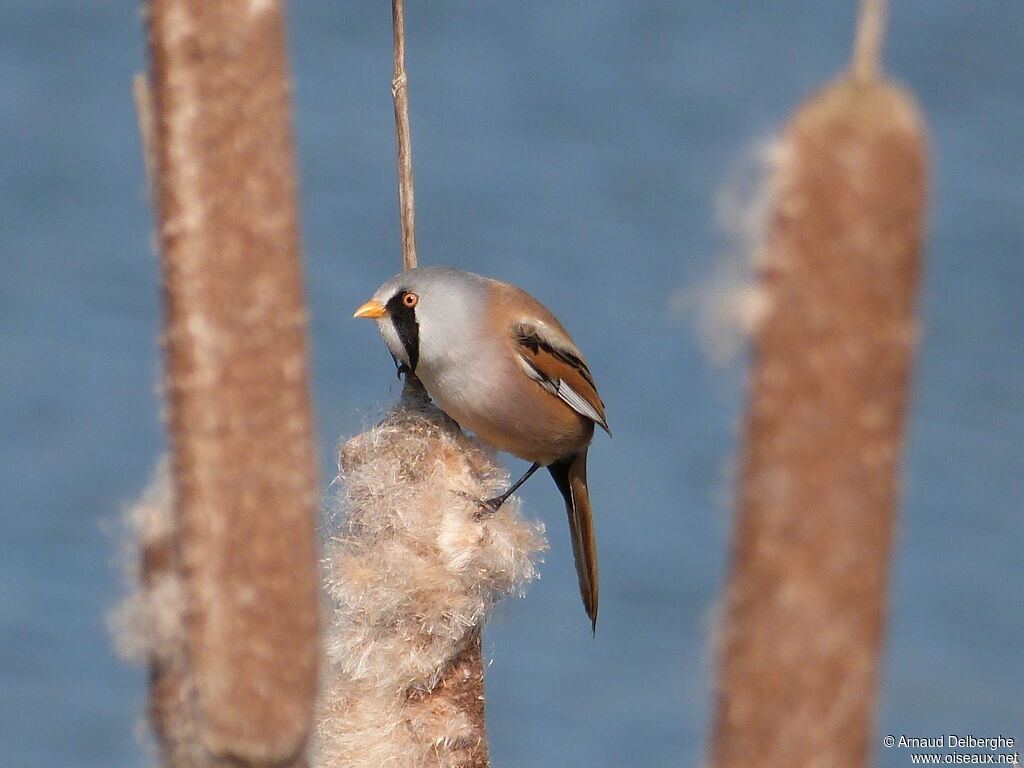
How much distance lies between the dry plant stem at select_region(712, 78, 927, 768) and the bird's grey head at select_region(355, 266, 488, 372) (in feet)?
7.42

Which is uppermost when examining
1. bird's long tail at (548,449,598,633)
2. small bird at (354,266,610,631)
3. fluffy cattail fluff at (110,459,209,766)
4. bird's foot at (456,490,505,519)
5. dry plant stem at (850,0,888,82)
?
small bird at (354,266,610,631)

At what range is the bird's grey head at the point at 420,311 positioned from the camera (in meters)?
3.33

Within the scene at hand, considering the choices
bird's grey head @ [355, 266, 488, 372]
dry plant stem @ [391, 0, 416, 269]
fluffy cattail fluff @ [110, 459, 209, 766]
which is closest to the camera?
fluffy cattail fluff @ [110, 459, 209, 766]

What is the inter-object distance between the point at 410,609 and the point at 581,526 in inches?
47.6

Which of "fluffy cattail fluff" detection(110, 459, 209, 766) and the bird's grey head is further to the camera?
the bird's grey head

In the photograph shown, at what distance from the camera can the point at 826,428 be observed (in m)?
1.05

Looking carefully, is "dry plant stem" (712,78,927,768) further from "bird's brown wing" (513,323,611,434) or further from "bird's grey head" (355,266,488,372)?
"bird's brown wing" (513,323,611,434)

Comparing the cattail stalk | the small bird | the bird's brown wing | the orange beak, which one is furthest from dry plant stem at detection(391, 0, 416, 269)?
the cattail stalk

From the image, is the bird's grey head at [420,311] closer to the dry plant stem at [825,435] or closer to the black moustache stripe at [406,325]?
the black moustache stripe at [406,325]

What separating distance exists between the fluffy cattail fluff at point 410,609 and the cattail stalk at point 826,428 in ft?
4.76

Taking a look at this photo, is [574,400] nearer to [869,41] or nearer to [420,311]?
[420,311]

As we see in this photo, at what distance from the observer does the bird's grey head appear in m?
3.33

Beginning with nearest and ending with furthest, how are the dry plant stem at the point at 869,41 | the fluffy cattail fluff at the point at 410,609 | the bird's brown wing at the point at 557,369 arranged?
the dry plant stem at the point at 869,41 < the fluffy cattail fluff at the point at 410,609 < the bird's brown wing at the point at 557,369

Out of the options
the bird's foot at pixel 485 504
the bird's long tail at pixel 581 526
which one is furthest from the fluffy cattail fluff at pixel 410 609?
the bird's long tail at pixel 581 526
